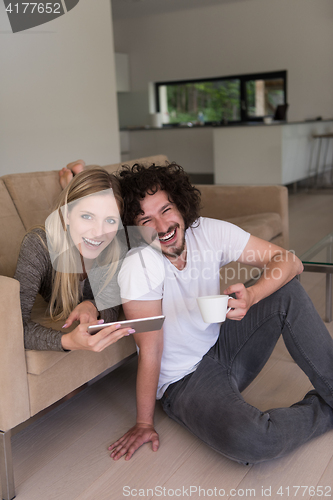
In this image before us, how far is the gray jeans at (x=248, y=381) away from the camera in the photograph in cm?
126

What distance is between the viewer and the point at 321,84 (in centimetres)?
724

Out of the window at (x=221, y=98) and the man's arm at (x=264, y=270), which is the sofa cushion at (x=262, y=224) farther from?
the window at (x=221, y=98)

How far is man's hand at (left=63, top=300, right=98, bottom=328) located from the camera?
1.30 meters

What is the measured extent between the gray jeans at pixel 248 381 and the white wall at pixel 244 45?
6647 millimetres

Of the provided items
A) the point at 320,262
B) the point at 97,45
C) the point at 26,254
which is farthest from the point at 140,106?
the point at 26,254

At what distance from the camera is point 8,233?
1.80 m

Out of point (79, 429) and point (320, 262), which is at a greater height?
point (320, 262)

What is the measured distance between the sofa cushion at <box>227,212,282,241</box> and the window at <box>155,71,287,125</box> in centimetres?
547

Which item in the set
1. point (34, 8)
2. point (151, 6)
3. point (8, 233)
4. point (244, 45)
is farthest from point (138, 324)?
point (151, 6)

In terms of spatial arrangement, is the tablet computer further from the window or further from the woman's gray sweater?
the window

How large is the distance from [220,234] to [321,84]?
6.64 meters

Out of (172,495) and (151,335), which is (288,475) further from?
(151,335)

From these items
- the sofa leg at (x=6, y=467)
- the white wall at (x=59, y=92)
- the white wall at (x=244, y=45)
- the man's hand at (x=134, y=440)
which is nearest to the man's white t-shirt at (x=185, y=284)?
the man's hand at (x=134, y=440)

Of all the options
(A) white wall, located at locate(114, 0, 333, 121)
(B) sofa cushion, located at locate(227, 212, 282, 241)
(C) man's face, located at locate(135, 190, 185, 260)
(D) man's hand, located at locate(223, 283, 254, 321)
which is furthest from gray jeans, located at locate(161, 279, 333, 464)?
(A) white wall, located at locate(114, 0, 333, 121)
